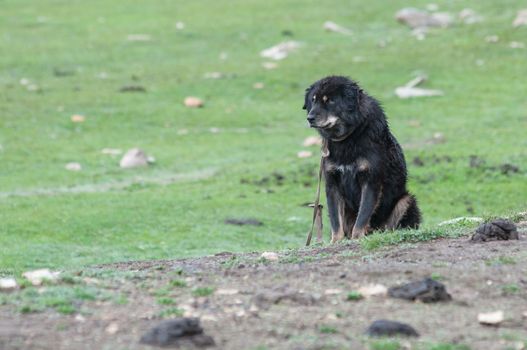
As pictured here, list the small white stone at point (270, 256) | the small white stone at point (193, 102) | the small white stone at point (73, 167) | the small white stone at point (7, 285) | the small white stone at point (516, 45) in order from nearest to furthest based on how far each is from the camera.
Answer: the small white stone at point (7, 285) < the small white stone at point (270, 256) < the small white stone at point (73, 167) < the small white stone at point (193, 102) < the small white stone at point (516, 45)

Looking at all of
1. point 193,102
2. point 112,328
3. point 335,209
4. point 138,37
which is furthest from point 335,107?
point 138,37

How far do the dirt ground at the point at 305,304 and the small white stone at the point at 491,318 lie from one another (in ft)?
0.13

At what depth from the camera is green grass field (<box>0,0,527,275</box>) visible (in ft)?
60.3

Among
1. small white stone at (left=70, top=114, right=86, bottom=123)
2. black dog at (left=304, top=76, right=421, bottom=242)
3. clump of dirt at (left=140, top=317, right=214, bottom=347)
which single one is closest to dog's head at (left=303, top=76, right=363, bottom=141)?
black dog at (left=304, top=76, right=421, bottom=242)

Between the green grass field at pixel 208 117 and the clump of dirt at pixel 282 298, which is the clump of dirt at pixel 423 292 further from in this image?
the green grass field at pixel 208 117

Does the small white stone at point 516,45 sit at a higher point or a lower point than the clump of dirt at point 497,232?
higher

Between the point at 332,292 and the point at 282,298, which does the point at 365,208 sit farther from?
the point at 282,298

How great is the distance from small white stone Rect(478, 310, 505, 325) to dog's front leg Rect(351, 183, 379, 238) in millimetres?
4653

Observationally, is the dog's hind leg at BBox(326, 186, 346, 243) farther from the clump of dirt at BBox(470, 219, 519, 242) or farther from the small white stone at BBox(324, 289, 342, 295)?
the small white stone at BBox(324, 289, 342, 295)

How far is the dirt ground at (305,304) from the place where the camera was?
7.38m

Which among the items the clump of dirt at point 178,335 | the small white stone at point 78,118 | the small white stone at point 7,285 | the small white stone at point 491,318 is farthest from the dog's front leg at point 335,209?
the small white stone at point 78,118

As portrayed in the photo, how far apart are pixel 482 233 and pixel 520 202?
9.06 metres

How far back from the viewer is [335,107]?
41.2 feet

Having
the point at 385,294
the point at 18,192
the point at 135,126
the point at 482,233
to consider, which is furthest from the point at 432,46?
the point at 385,294
